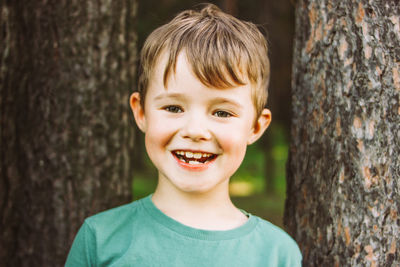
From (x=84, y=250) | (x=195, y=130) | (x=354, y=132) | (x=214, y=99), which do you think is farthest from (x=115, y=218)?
(x=354, y=132)

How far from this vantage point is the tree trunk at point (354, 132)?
85.7 inches

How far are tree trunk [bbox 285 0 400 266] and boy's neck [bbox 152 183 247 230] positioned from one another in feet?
1.79

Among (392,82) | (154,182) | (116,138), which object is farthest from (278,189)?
(392,82)

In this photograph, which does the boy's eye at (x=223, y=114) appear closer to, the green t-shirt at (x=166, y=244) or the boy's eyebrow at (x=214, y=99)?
the boy's eyebrow at (x=214, y=99)

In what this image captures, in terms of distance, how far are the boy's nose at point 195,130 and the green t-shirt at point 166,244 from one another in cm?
38

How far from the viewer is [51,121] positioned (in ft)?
9.85

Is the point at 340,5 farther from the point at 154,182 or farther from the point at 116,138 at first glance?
the point at 154,182

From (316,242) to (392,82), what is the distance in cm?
87

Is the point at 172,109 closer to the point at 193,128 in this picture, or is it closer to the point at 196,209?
the point at 193,128

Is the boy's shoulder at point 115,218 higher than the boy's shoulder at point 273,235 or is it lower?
higher

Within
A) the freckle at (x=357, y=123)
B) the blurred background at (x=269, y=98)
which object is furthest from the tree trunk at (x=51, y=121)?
the blurred background at (x=269, y=98)

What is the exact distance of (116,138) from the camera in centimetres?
317

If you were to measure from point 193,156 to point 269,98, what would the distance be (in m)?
6.40

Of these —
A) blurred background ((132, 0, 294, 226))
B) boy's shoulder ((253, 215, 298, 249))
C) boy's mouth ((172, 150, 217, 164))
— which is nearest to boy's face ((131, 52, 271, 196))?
boy's mouth ((172, 150, 217, 164))
